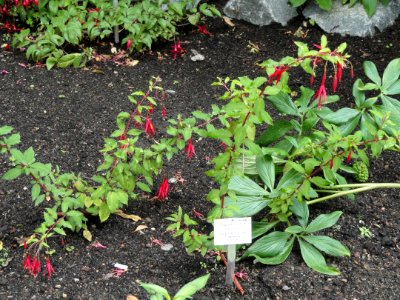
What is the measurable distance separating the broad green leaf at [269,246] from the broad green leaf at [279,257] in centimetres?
2

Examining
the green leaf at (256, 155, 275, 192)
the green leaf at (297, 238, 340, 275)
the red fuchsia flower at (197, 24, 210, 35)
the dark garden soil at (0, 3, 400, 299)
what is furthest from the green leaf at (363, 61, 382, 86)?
the red fuchsia flower at (197, 24, 210, 35)

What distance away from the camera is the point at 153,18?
472 cm

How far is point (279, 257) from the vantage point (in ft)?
10.3

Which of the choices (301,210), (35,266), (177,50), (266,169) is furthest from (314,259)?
(177,50)

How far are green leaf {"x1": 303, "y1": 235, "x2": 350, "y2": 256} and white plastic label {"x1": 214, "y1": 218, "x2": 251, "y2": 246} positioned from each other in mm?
534

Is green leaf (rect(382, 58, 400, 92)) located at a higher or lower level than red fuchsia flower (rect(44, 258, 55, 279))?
higher

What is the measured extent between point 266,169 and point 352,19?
2.13 metres

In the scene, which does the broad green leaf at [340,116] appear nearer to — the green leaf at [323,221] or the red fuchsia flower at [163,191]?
the green leaf at [323,221]

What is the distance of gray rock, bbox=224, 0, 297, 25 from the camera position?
5207 mm

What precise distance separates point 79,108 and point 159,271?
4.94 feet

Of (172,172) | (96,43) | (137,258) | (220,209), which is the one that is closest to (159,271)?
(137,258)

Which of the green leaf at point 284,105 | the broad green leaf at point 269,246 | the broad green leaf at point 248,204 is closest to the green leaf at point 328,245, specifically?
the broad green leaf at point 269,246

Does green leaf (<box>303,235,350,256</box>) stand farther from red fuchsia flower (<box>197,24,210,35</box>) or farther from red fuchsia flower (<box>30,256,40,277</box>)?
red fuchsia flower (<box>197,24,210,35</box>)

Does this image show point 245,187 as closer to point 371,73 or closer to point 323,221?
point 323,221
